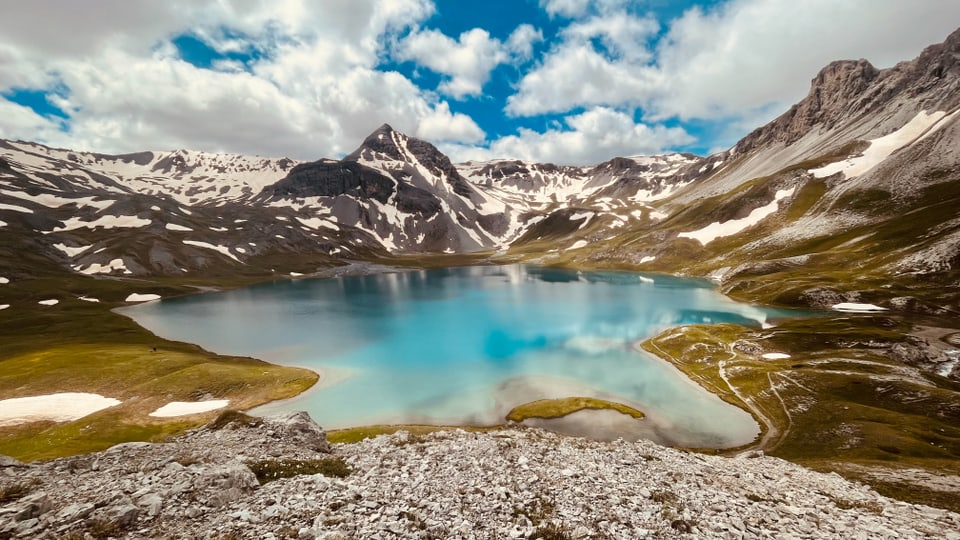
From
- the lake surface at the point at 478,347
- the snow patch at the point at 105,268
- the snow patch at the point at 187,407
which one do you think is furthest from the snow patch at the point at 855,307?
the snow patch at the point at 105,268

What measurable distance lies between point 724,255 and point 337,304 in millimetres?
168624

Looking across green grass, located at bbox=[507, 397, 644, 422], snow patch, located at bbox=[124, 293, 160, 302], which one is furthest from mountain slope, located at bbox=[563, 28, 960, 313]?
snow patch, located at bbox=[124, 293, 160, 302]

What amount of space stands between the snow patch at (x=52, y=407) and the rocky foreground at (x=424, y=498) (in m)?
38.9

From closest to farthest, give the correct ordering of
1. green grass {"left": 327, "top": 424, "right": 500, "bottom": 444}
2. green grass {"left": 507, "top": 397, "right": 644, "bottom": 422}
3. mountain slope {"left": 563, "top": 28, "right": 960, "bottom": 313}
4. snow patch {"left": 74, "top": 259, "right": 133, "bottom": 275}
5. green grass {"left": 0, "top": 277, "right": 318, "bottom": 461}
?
green grass {"left": 327, "top": 424, "right": 500, "bottom": 444}
green grass {"left": 0, "top": 277, "right": 318, "bottom": 461}
green grass {"left": 507, "top": 397, "right": 644, "bottom": 422}
mountain slope {"left": 563, "top": 28, "right": 960, "bottom": 313}
snow patch {"left": 74, "top": 259, "right": 133, "bottom": 275}

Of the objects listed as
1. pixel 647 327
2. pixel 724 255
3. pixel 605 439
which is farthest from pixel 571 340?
pixel 724 255

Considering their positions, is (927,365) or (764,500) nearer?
(764,500)

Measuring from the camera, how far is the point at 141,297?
15312 centimetres

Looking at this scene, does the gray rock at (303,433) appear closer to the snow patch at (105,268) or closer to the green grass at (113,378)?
A: the green grass at (113,378)

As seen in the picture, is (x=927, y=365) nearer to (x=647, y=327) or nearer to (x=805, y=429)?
(x=805, y=429)

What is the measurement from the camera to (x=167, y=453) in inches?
951

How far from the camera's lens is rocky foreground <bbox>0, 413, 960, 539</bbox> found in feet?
50.1

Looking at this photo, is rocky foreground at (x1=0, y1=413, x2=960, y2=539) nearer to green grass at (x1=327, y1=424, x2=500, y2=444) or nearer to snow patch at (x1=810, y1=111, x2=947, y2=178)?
green grass at (x1=327, y1=424, x2=500, y2=444)

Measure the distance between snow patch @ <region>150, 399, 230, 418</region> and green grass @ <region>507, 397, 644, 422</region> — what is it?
40.8 m

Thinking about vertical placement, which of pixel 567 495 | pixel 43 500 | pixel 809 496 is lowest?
pixel 809 496
